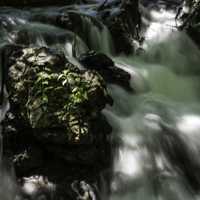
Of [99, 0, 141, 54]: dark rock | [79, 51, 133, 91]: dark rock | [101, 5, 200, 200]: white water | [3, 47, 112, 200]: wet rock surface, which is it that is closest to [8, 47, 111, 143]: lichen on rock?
[3, 47, 112, 200]: wet rock surface

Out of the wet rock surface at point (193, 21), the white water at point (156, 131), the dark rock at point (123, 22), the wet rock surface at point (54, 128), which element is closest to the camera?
the wet rock surface at point (54, 128)

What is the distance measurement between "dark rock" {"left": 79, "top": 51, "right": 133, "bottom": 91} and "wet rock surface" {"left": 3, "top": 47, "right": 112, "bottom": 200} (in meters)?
1.47

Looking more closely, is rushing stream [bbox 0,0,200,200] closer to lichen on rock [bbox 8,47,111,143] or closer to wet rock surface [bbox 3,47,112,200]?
wet rock surface [bbox 3,47,112,200]

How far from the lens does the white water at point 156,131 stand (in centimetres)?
494

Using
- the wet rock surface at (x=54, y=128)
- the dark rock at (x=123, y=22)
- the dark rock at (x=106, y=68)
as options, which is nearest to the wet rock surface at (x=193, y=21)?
the dark rock at (x=123, y=22)

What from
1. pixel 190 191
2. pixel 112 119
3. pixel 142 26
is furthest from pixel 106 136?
pixel 142 26

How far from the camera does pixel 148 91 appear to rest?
23.6 feet

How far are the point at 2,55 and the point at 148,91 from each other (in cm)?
281

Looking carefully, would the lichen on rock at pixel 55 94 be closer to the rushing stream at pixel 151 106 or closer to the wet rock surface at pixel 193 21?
the rushing stream at pixel 151 106

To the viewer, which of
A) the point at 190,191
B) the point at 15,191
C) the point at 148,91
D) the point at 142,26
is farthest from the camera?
the point at 142,26

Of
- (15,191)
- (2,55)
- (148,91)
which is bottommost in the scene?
(148,91)

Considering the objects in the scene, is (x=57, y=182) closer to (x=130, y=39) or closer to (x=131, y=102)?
(x=131, y=102)

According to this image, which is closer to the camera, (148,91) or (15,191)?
(15,191)

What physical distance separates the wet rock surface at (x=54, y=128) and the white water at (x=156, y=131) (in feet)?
1.31
